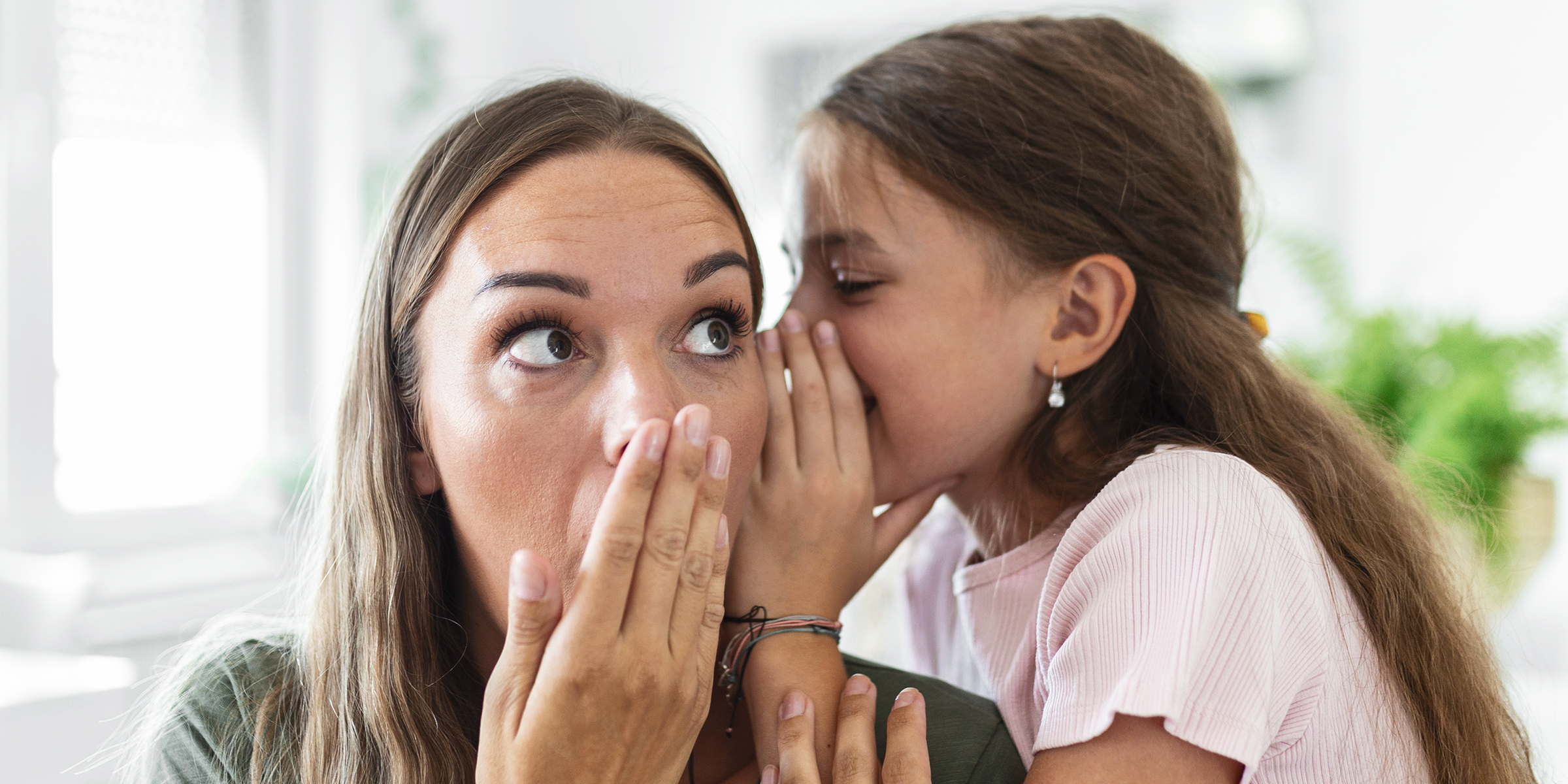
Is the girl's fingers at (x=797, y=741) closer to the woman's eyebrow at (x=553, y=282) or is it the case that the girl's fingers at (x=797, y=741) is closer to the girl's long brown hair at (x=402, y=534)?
the girl's long brown hair at (x=402, y=534)

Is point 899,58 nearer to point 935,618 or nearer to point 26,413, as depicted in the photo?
point 935,618

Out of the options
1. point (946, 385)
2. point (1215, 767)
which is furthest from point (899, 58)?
point (1215, 767)

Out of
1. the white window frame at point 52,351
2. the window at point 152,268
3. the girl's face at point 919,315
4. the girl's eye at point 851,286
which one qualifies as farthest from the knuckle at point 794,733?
the window at point 152,268

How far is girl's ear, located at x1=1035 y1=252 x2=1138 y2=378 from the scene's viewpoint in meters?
1.21

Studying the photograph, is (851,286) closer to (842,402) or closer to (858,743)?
(842,402)

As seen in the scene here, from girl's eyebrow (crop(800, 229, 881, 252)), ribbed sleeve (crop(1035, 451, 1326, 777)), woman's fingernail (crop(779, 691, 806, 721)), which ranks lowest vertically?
woman's fingernail (crop(779, 691, 806, 721))

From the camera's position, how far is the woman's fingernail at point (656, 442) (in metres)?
0.76

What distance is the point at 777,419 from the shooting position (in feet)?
3.80

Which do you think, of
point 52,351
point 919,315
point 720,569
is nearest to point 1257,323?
point 919,315

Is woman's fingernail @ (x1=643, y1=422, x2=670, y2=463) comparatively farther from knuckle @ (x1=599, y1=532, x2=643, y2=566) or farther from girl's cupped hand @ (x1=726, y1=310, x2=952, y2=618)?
girl's cupped hand @ (x1=726, y1=310, x2=952, y2=618)

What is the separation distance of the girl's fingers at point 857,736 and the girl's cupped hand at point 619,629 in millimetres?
176

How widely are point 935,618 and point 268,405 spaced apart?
218 centimetres

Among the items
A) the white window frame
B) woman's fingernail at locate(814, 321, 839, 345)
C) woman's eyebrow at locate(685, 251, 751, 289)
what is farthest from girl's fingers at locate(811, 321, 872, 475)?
the white window frame

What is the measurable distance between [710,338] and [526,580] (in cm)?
29
